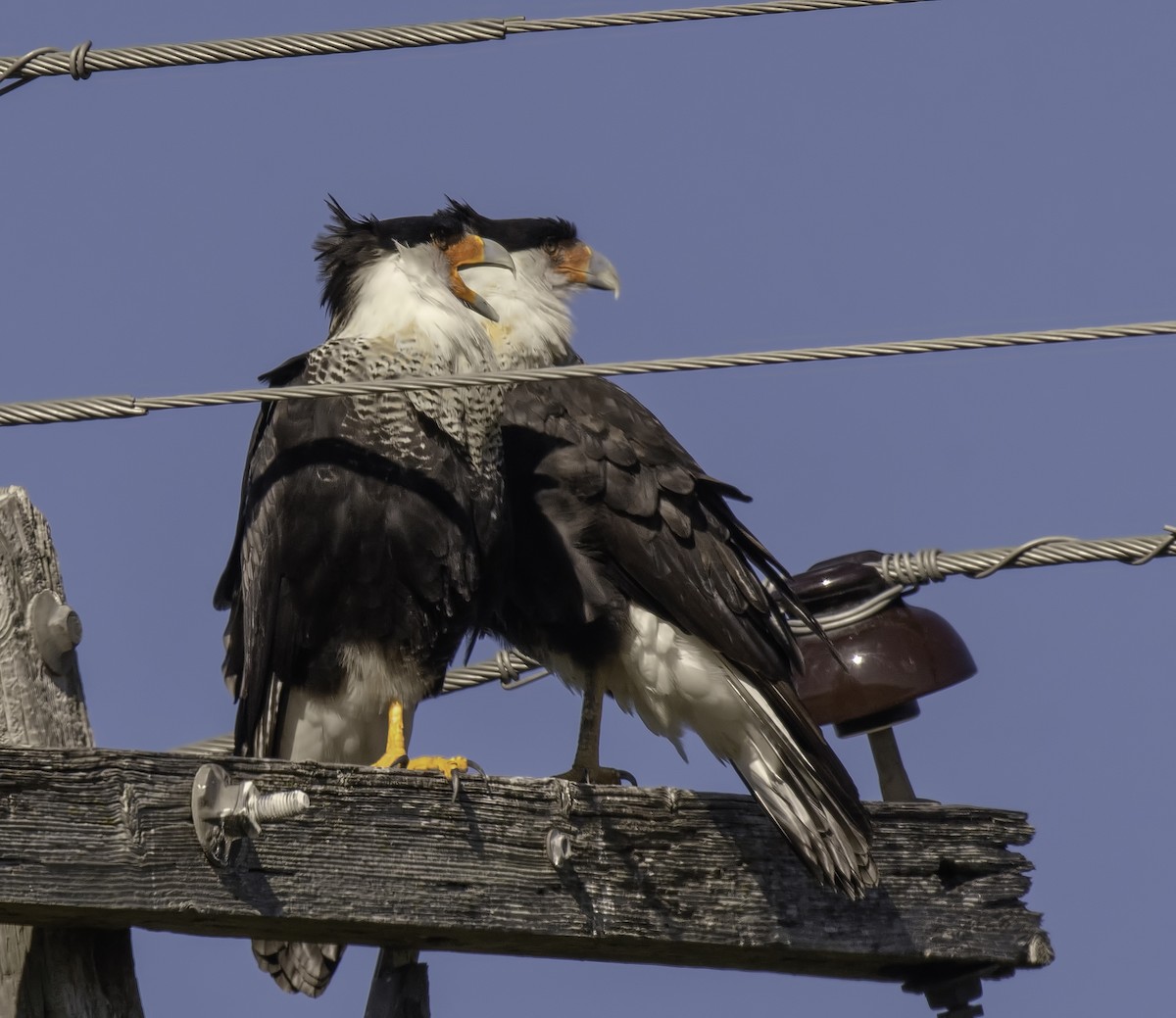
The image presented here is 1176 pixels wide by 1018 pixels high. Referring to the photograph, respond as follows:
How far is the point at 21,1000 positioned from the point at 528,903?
2.83 ft

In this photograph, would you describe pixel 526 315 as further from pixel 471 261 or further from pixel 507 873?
pixel 507 873

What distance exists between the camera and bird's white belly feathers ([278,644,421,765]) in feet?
15.3

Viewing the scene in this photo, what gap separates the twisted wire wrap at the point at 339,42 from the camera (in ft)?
11.8

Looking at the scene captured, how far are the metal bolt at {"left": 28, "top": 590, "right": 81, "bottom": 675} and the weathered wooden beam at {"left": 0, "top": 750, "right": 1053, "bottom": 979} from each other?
0.44 metres

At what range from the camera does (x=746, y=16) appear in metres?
3.71

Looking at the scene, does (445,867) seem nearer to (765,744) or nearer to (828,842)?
(828,842)

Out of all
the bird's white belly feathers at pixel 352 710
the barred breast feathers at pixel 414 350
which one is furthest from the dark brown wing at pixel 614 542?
the bird's white belly feathers at pixel 352 710

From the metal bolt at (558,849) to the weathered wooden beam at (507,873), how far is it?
13mm

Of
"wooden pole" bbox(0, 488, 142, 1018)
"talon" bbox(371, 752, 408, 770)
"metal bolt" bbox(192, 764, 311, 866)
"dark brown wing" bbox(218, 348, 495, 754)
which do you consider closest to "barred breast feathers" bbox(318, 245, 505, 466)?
"dark brown wing" bbox(218, 348, 495, 754)

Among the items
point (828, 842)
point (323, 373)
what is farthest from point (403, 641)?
point (828, 842)

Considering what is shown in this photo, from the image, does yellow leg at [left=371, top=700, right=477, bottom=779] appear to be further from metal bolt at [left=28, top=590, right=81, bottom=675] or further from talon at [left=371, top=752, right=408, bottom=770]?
metal bolt at [left=28, top=590, right=81, bottom=675]

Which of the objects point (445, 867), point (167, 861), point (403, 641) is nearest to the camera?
point (167, 861)

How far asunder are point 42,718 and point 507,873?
0.86 m

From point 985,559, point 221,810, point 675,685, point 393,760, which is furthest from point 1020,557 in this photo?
point 221,810
